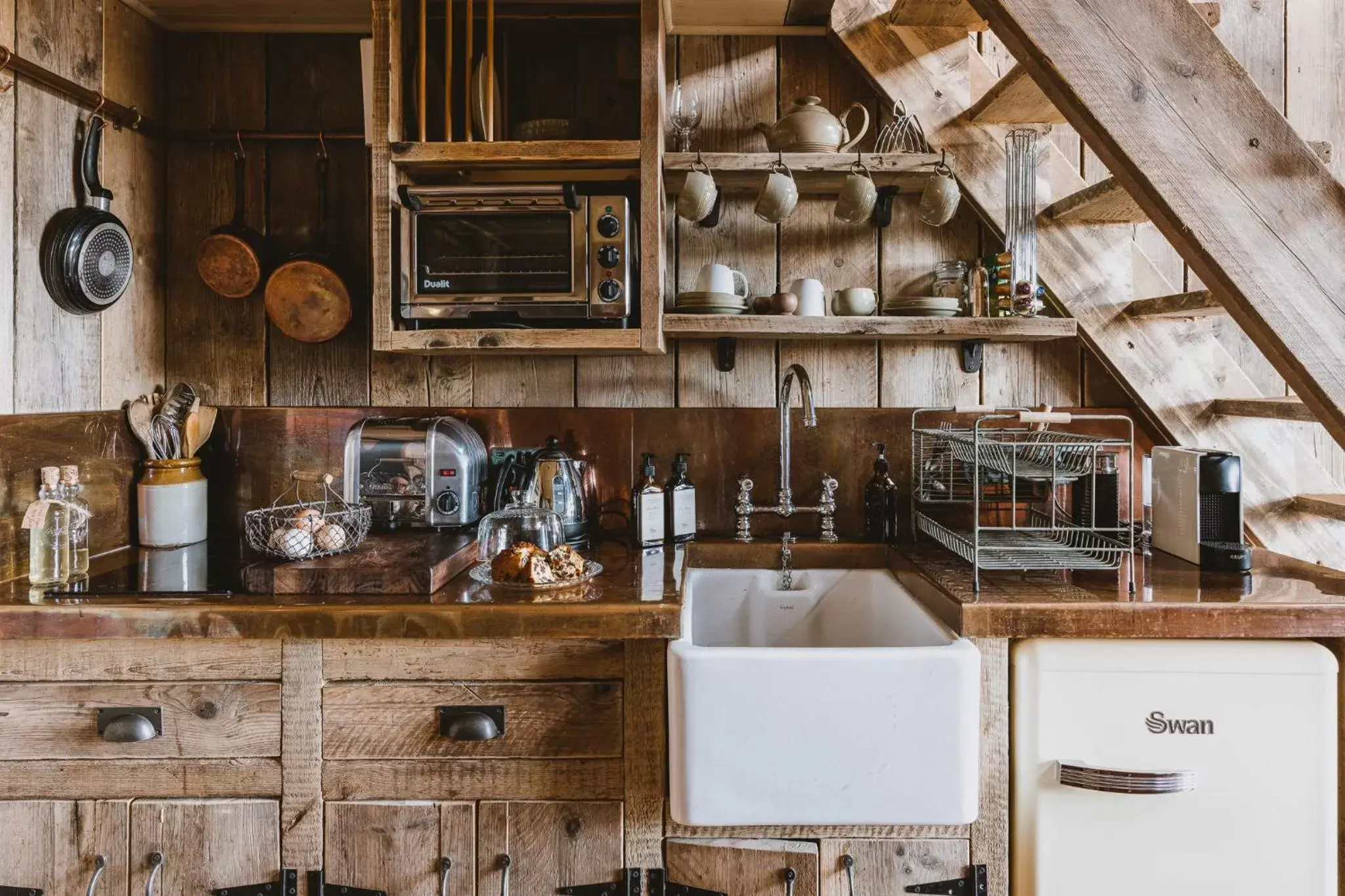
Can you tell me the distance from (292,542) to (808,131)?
1394mm

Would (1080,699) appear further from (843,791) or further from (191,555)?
(191,555)

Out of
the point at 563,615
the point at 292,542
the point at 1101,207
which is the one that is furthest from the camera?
the point at 1101,207

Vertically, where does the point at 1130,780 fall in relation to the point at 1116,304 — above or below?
below

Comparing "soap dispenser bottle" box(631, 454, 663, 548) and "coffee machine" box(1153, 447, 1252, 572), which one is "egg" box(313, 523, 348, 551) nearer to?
"soap dispenser bottle" box(631, 454, 663, 548)

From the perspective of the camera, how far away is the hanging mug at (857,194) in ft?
6.07

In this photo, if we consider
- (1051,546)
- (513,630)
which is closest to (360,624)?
(513,630)

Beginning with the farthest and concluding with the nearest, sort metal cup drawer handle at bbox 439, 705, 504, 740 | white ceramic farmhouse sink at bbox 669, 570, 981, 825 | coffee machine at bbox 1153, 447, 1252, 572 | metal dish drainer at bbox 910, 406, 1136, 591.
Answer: coffee machine at bbox 1153, 447, 1252, 572 → metal dish drainer at bbox 910, 406, 1136, 591 → metal cup drawer handle at bbox 439, 705, 504, 740 → white ceramic farmhouse sink at bbox 669, 570, 981, 825

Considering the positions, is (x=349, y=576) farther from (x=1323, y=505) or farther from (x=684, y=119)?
(x=1323, y=505)

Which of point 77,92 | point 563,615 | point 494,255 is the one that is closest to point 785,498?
point 563,615

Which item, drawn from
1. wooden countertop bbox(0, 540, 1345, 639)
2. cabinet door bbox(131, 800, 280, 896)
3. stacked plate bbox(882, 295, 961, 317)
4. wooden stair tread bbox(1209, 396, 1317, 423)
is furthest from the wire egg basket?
wooden stair tread bbox(1209, 396, 1317, 423)

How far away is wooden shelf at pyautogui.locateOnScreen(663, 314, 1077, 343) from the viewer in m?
1.84

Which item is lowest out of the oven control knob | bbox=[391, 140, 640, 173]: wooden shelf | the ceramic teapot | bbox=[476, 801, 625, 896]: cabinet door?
bbox=[476, 801, 625, 896]: cabinet door

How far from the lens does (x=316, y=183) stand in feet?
7.03

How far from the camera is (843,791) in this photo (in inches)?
51.3
